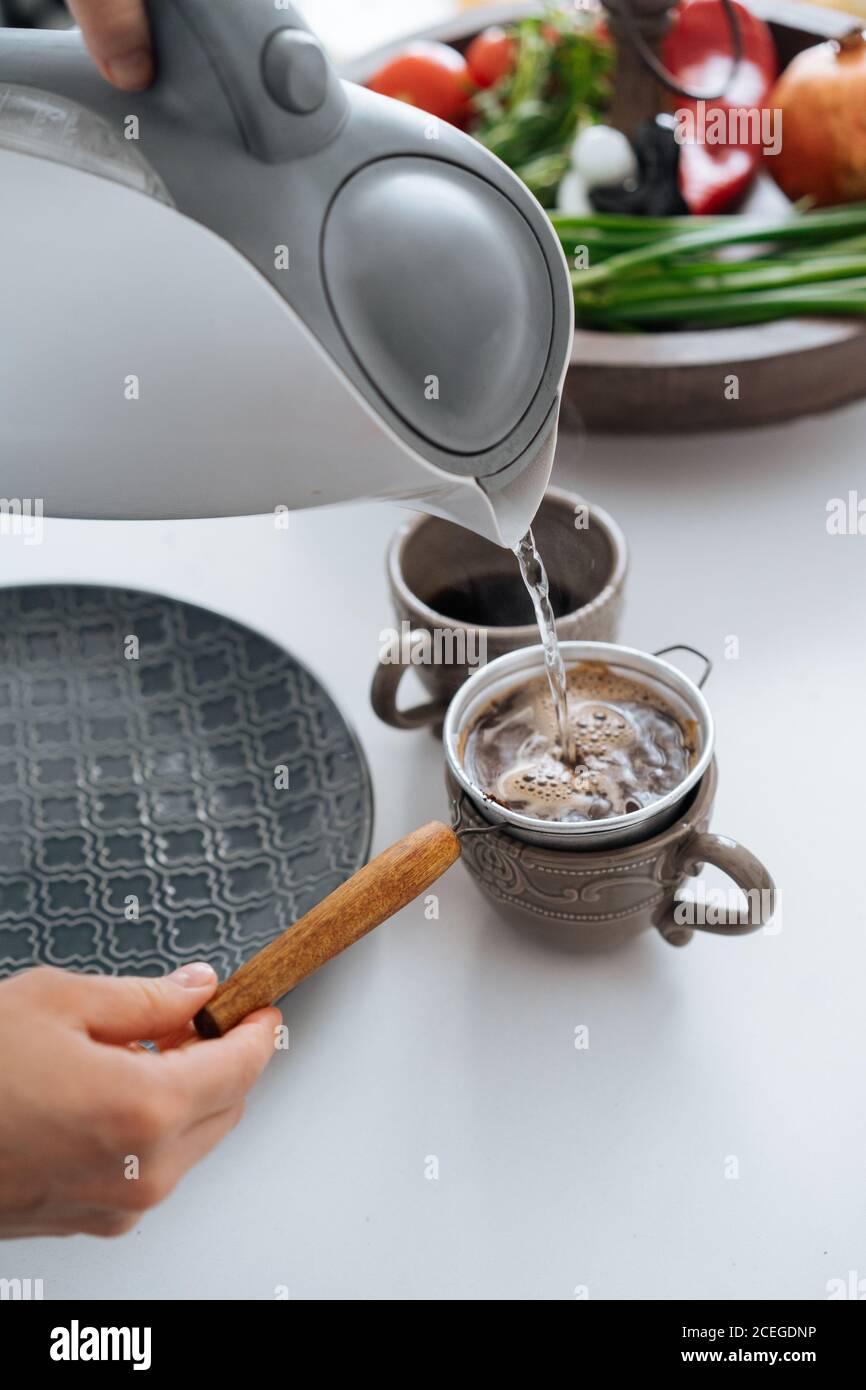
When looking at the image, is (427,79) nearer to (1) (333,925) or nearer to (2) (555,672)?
(2) (555,672)

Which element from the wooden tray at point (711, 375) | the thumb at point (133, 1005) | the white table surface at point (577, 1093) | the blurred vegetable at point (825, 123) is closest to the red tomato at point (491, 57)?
the blurred vegetable at point (825, 123)

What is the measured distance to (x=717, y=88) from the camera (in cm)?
124

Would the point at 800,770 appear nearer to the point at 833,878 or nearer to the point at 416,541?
the point at 833,878

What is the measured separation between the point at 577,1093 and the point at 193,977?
22 centimetres

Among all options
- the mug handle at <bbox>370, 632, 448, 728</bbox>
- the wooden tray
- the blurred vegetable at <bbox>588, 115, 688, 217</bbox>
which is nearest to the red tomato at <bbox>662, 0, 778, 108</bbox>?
the blurred vegetable at <bbox>588, 115, 688, 217</bbox>

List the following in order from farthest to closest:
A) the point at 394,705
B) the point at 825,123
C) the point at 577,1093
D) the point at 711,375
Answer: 1. the point at 825,123
2. the point at 711,375
3. the point at 394,705
4. the point at 577,1093

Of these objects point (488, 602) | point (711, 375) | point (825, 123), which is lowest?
point (488, 602)

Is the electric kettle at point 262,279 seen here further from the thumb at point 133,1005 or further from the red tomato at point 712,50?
the red tomato at point 712,50

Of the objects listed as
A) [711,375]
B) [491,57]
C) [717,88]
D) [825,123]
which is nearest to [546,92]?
[491,57]

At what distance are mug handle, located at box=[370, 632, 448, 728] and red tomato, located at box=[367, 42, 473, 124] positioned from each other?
713 mm

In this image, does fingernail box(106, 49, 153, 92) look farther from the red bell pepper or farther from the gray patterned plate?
the red bell pepper

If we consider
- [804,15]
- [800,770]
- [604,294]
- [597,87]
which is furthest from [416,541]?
[804,15]

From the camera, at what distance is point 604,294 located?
1.07 meters
